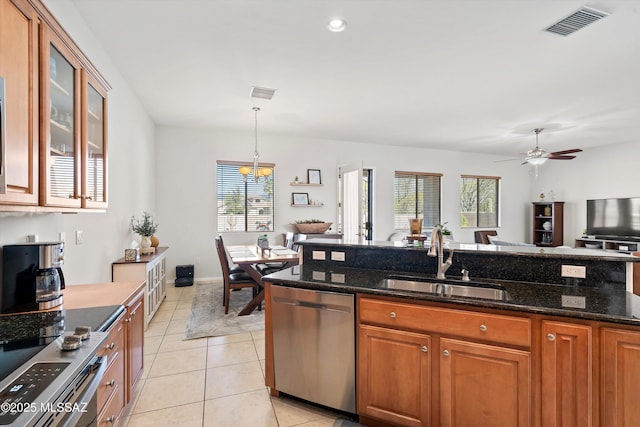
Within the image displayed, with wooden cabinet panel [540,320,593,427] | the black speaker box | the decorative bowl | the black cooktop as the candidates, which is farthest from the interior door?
the black cooktop

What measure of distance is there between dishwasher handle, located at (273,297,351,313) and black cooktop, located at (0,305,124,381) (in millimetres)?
937

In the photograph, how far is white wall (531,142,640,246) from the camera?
6.70m

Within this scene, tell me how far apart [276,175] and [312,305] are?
454cm

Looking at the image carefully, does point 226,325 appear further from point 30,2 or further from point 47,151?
point 30,2

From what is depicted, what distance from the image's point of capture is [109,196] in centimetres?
315

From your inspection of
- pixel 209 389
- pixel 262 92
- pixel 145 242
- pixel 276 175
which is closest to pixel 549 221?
pixel 276 175

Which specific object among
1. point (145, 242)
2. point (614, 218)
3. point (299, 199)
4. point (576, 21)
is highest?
point (576, 21)

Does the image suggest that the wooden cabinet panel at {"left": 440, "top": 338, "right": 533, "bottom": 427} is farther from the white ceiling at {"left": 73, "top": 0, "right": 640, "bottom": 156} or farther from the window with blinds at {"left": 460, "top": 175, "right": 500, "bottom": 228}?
the window with blinds at {"left": 460, "top": 175, "right": 500, "bottom": 228}

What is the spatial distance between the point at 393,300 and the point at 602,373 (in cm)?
97

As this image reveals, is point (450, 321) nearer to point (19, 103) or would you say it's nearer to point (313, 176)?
point (19, 103)

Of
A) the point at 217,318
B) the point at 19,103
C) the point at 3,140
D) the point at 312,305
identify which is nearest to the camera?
the point at 3,140

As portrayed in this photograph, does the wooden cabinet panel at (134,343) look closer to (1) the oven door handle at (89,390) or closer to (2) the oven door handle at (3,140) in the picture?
(1) the oven door handle at (89,390)

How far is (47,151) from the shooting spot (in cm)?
146

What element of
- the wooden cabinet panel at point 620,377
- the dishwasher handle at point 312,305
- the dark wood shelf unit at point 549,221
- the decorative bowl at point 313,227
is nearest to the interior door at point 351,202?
the decorative bowl at point 313,227
